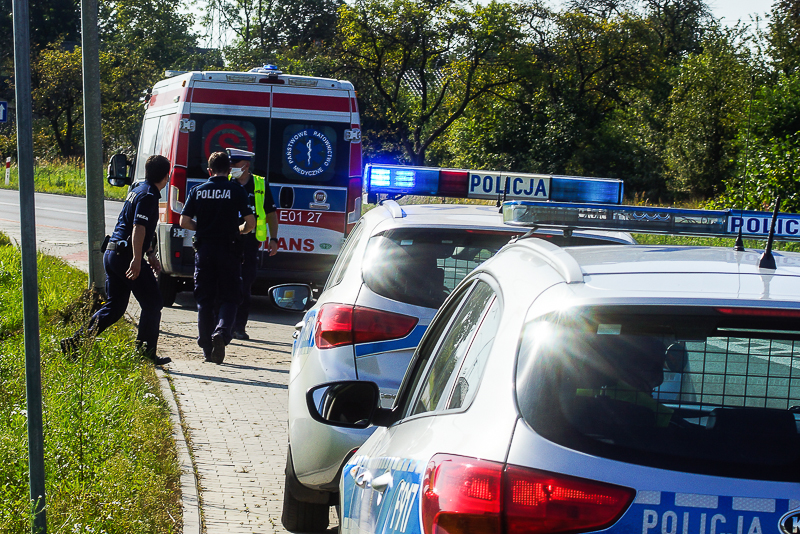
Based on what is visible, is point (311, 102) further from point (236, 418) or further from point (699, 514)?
point (699, 514)

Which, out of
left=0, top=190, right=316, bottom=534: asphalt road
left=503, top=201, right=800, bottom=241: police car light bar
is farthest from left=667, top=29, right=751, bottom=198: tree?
left=503, top=201, right=800, bottom=241: police car light bar

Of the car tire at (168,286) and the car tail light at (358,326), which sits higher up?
the car tail light at (358,326)

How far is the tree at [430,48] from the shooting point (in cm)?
3694

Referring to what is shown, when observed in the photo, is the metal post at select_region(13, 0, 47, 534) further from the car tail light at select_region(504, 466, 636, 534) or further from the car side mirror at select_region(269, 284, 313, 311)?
the car side mirror at select_region(269, 284, 313, 311)

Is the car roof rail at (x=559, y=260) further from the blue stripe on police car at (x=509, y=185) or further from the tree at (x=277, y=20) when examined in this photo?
the tree at (x=277, y=20)

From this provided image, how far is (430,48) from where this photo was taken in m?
38.2

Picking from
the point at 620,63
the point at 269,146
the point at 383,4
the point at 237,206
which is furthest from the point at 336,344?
the point at 620,63

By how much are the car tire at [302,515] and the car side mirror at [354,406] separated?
1489mm

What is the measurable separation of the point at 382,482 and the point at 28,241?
1.66m

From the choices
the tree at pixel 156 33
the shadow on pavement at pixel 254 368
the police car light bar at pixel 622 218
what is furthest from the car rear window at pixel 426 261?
the tree at pixel 156 33

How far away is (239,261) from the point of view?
7.87 meters

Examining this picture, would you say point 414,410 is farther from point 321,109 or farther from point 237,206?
point 321,109

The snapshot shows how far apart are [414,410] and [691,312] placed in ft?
3.54

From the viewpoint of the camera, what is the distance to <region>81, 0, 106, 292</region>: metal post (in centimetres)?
891
